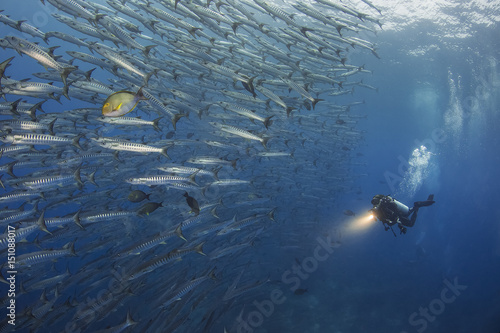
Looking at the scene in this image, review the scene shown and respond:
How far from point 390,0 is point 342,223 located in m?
16.8

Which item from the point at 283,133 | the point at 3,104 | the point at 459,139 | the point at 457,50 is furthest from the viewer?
the point at 459,139

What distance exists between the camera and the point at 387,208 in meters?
7.77

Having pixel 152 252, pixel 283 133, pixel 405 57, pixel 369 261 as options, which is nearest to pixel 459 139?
pixel 405 57

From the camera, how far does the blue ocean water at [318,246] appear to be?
700cm

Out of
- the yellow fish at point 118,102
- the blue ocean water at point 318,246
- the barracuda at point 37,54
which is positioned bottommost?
the blue ocean water at point 318,246

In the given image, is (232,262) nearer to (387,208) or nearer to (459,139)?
(387,208)

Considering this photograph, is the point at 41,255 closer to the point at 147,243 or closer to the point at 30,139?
the point at 147,243

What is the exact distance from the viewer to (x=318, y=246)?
44.9 ft

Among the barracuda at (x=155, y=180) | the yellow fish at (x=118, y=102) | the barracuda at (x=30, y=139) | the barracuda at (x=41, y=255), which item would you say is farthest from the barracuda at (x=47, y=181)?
the yellow fish at (x=118, y=102)

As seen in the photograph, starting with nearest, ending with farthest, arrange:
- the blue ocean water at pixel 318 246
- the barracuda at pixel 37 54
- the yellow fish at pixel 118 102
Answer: the yellow fish at pixel 118 102, the barracuda at pixel 37 54, the blue ocean water at pixel 318 246

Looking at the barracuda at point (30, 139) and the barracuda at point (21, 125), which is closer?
the barracuda at point (30, 139)

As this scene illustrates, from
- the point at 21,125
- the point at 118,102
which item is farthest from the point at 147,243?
the point at 21,125

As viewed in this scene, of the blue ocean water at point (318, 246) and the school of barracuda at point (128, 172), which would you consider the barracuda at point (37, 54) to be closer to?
the school of barracuda at point (128, 172)

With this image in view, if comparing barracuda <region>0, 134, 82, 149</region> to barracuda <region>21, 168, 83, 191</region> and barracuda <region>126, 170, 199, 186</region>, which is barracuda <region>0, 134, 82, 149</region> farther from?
barracuda <region>126, 170, 199, 186</region>
